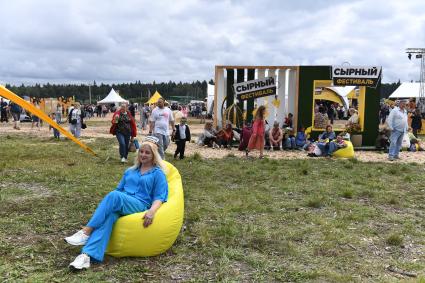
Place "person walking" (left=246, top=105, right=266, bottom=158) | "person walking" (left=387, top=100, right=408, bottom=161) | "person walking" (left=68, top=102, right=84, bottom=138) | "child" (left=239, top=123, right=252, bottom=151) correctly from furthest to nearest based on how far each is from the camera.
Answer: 1. "person walking" (left=68, top=102, right=84, bottom=138)
2. "child" (left=239, top=123, right=252, bottom=151)
3. "person walking" (left=246, top=105, right=266, bottom=158)
4. "person walking" (left=387, top=100, right=408, bottom=161)

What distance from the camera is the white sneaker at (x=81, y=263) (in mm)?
4164

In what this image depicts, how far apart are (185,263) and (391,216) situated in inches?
138

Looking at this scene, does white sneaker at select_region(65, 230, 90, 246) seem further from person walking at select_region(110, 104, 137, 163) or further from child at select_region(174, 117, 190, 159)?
child at select_region(174, 117, 190, 159)

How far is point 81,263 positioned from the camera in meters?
4.20

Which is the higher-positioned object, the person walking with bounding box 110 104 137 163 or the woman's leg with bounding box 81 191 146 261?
the person walking with bounding box 110 104 137 163

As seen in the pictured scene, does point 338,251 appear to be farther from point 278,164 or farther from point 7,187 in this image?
point 278,164

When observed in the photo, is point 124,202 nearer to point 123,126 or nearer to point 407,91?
point 123,126

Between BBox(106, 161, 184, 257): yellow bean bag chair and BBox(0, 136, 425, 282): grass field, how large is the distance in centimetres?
10

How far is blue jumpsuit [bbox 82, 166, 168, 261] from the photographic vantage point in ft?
14.3

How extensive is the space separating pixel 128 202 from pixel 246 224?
6.38ft

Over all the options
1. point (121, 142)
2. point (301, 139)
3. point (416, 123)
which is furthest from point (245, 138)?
point (416, 123)

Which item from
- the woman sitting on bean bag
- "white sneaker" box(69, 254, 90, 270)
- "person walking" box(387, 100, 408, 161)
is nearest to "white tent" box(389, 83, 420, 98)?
"person walking" box(387, 100, 408, 161)

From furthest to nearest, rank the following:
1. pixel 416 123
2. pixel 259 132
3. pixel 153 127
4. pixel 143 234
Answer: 1. pixel 416 123
2. pixel 259 132
3. pixel 153 127
4. pixel 143 234

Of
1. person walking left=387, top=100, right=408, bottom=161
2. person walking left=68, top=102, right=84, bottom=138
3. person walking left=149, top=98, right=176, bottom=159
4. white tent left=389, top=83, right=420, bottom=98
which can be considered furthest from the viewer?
white tent left=389, top=83, right=420, bottom=98
